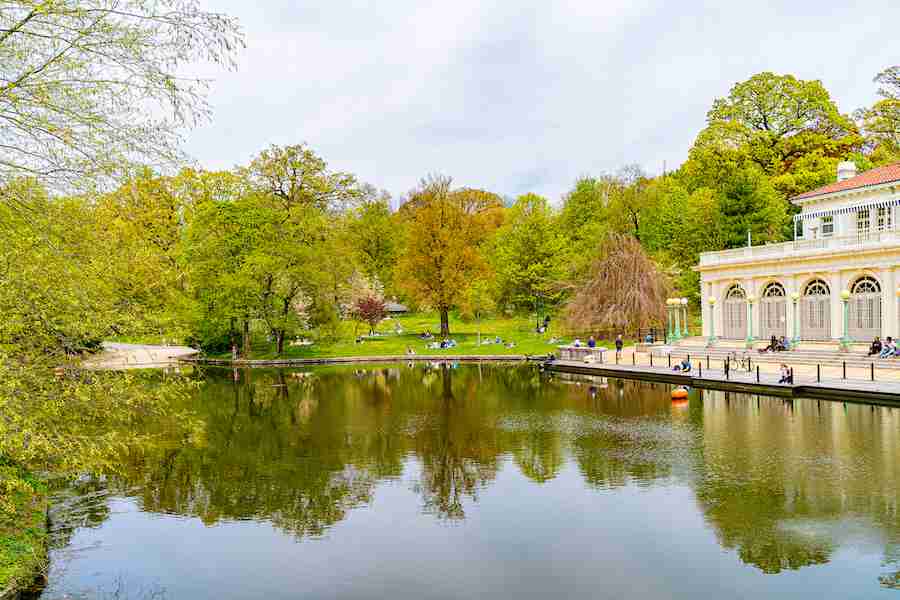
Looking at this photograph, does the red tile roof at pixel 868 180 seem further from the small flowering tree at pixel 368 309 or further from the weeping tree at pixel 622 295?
the small flowering tree at pixel 368 309

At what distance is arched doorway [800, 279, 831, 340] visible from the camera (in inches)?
1534


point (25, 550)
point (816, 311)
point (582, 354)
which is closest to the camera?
point (25, 550)

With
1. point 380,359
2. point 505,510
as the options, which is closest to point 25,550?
point 505,510

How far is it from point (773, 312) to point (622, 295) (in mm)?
11944

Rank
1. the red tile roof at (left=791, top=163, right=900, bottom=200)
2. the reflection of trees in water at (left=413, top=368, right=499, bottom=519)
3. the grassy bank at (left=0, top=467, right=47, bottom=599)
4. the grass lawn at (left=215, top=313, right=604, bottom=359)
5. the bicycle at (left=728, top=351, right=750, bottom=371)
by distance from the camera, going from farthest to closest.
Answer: the grass lawn at (left=215, top=313, right=604, bottom=359) < the red tile roof at (left=791, top=163, right=900, bottom=200) < the bicycle at (left=728, top=351, right=750, bottom=371) < the reflection of trees in water at (left=413, top=368, right=499, bottom=519) < the grassy bank at (left=0, top=467, right=47, bottom=599)

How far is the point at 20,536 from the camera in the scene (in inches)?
458

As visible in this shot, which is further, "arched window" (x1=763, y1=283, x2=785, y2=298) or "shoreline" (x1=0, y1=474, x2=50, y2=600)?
"arched window" (x1=763, y1=283, x2=785, y2=298)

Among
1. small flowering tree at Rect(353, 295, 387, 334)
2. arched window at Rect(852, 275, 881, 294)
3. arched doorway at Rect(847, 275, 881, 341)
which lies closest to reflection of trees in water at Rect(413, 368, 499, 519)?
arched doorway at Rect(847, 275, 881, 341)

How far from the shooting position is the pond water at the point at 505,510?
11523 mm

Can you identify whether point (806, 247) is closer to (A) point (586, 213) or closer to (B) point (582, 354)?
(B) point (582, 354)

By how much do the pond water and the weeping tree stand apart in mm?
25331

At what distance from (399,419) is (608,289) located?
2992 centimetres

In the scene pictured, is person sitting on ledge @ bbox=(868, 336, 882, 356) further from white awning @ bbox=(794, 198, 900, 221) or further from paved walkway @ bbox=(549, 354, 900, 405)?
white awning @ bbox=(794, 198, 900, 221)

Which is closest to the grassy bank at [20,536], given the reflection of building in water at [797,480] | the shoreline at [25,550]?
the shoreline at [25,550]
